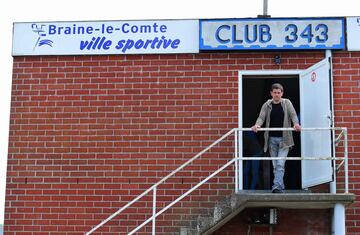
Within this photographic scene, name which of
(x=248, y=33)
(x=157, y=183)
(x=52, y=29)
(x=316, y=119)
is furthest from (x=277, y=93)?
(x=52, y=29)

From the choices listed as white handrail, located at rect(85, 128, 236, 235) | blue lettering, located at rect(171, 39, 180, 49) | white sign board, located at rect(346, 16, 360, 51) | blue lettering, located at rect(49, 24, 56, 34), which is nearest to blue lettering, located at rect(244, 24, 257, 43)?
blue lettering, located at rect(171, 39, 180, 49)

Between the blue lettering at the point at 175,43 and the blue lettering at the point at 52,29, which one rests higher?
the blue lettering at the point at 52,29

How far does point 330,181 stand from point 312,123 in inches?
48.4

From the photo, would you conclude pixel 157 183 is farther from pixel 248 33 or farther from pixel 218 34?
pixel 248 33

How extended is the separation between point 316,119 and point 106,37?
3907 mm

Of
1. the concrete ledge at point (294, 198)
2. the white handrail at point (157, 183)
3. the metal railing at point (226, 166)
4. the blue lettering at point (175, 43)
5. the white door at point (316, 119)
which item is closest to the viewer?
the concrete ledge at point (294, 198)

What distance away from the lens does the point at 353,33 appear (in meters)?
11.8

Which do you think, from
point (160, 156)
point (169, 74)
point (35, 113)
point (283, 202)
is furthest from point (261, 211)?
point (35, 113)

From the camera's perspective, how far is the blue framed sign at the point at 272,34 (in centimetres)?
1185

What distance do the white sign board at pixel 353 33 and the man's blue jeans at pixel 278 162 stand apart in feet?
7.28

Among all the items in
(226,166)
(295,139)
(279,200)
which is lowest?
(279,200)

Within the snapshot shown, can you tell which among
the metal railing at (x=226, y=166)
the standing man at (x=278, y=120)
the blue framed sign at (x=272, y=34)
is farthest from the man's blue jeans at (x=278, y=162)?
the blue framed sign at (x=272, y=34)

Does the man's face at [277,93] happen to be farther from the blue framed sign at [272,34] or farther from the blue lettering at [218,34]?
the blue lettering at [218,34]

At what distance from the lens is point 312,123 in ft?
37.4
